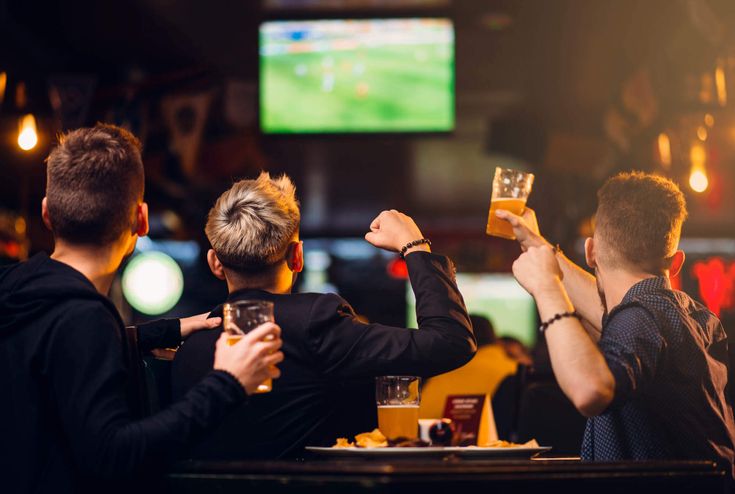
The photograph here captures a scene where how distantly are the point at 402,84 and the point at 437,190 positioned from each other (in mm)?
5129

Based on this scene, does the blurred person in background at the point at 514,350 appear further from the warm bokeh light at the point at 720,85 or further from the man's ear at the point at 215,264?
the man's ear at the point at 215,264

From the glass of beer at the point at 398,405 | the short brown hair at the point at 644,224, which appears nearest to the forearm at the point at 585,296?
A: the short brown hair at the point at 644,224

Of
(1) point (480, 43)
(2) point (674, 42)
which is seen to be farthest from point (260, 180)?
(1) point (480, 43)

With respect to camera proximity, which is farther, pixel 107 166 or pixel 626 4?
pixel 626 4

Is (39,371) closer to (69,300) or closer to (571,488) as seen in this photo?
(69,300)

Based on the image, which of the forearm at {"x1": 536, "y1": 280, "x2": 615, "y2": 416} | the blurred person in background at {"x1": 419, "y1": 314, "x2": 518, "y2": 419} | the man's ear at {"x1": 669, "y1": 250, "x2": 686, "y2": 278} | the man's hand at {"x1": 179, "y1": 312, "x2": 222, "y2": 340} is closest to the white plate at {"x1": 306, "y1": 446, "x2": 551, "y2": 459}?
the forearm at {"x1": 536, "y1": 280, "x2": 615, "y2": 416}

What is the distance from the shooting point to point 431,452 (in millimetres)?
2082

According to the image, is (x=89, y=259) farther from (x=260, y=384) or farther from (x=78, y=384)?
(x=260, y=384)

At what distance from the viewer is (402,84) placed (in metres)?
5.43

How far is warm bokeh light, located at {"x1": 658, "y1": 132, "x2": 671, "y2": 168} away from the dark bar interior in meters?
0.05

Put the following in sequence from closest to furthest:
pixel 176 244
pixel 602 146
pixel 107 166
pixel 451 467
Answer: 1. pixel 451 467
2. pixel 107 166
3. pixel 602 146
4. pixel 176 244

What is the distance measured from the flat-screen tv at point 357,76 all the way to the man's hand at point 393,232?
9.14 feet

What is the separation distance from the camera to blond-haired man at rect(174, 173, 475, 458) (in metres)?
2.39

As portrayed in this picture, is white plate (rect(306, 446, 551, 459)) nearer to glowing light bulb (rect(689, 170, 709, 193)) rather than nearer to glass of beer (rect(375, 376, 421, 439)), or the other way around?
glass of beer (rect(375, 376, 421, 439))
